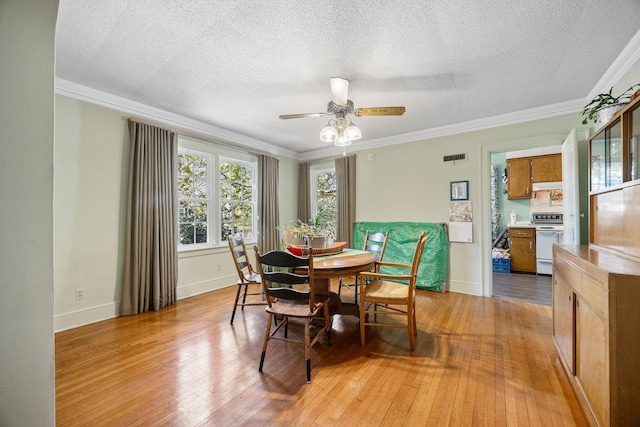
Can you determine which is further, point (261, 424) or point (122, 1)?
point (122, 1)

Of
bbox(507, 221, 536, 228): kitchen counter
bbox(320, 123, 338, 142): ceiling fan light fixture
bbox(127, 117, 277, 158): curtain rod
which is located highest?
bbox(127, 117, 277, 158): curtain rod

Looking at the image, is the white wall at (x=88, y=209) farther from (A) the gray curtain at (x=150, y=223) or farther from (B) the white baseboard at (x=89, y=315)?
(A) the gray curtain at (x=150, y=223)

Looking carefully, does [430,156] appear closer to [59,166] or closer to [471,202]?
[471,202]

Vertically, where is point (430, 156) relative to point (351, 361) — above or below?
above

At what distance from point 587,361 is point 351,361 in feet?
4.77

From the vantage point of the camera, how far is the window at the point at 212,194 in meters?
4.00

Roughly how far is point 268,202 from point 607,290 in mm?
4470

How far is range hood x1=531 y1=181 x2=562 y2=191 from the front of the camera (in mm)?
5519

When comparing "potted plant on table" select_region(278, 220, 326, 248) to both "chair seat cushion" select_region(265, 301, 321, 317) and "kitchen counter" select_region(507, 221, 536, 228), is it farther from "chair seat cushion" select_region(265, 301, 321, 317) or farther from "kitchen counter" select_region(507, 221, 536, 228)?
"kitchen counter" select_region(507, 221, 536, 228)

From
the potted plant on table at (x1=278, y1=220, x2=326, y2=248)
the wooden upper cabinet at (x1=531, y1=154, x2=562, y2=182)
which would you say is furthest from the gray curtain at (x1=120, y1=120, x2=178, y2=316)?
the wooden upper cabinet at (x1=531, y1=154, x2=562, y2=182)

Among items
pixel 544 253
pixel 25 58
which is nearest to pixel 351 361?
pixel 25 58

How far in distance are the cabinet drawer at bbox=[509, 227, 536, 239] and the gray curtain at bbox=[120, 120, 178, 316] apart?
619 cm

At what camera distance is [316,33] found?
6.58 ft

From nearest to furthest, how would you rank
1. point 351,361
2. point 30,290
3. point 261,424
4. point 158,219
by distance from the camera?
point 30,290 → point 261,424 → point 351,361 → point 158,219
